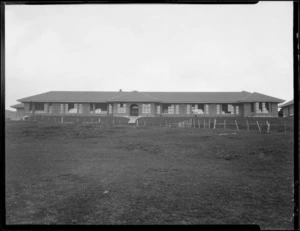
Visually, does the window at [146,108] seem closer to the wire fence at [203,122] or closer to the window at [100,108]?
the wire fence at [203,122]

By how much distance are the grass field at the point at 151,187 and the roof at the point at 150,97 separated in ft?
87.2

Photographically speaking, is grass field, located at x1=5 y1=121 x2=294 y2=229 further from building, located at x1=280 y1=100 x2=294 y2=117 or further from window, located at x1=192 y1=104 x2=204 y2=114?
building, located at x1=280 y1=100 x2=294 y2=117

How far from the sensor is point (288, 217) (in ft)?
14.8

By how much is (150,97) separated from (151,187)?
32265mm

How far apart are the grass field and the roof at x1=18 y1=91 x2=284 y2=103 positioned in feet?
87.2

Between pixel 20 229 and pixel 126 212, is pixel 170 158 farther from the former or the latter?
pixel 20 229

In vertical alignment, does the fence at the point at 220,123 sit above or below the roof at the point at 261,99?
below

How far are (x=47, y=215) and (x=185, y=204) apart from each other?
3.00 metres

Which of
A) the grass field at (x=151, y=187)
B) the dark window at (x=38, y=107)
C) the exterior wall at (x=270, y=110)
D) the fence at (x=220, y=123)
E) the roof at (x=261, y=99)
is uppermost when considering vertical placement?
the roof at (x=261, y=99)

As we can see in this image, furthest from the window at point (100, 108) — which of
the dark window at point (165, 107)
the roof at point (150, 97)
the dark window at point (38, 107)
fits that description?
the dark window at point (165, 107)

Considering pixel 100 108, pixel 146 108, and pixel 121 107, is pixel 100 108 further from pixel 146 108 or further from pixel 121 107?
pixel 146 108

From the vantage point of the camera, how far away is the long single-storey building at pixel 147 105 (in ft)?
123

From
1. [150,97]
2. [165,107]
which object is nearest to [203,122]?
[165,107]

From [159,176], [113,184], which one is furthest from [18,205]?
[159,176]
